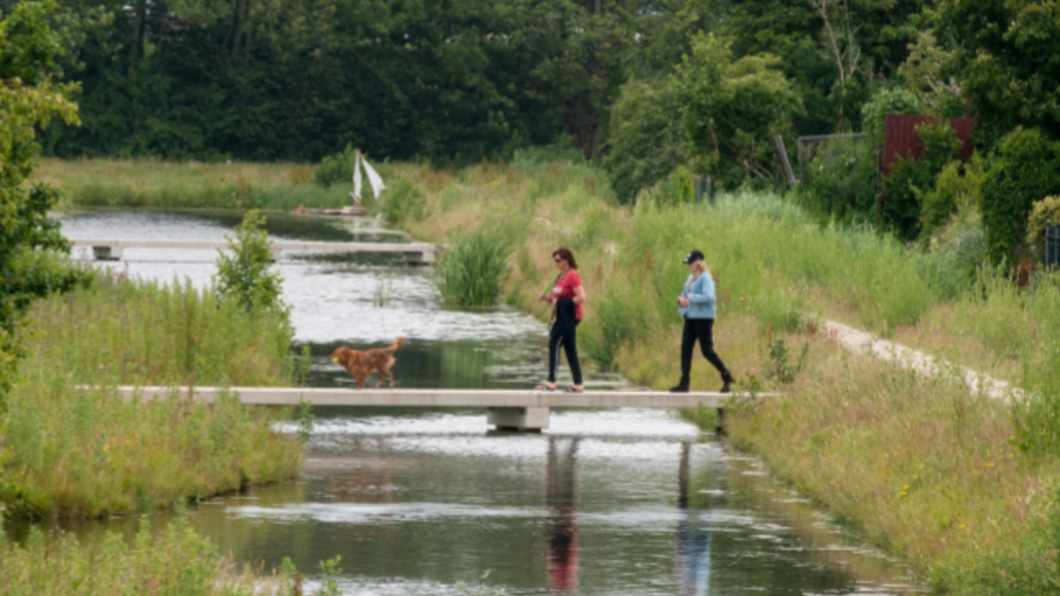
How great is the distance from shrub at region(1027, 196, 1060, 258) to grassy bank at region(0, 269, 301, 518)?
1015 centimetres

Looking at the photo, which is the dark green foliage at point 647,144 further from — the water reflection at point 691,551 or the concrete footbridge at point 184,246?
the water reflection at point 691,551

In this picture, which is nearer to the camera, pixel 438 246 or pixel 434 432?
pixel 434 432

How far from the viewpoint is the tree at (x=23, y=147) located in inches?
301

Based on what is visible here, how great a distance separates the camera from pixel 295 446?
1397cm

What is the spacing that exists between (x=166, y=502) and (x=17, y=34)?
5.18m

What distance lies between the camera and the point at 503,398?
16266mm

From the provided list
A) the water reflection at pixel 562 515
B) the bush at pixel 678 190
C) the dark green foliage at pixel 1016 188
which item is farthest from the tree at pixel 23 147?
the bush at pixel 678 190

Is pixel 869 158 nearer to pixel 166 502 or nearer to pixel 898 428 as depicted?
pixel 898 428

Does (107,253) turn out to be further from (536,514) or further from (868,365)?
(536,514)

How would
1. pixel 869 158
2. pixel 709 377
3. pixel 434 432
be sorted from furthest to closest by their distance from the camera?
pixel 869 158
pixel 709 377
pixel 434 432

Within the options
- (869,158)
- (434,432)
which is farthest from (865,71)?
(434,432)

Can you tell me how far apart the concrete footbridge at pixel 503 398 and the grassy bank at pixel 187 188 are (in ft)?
158

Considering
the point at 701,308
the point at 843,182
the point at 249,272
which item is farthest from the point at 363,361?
the point at 843,182

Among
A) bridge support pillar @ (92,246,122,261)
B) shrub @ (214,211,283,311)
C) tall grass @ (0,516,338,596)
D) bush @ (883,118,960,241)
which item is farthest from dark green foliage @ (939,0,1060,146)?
bridge support pillar @ (92,246,122,261)
